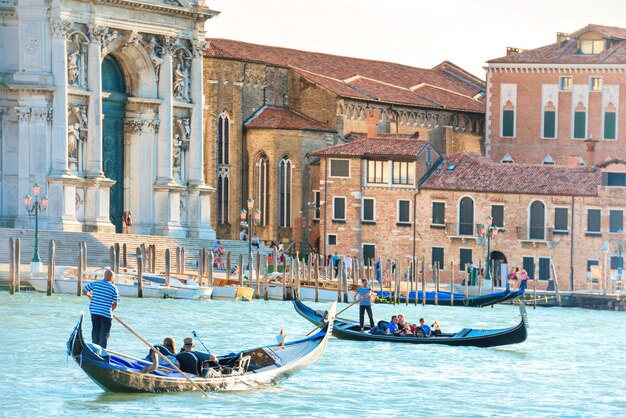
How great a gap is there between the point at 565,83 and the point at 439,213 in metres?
11.7

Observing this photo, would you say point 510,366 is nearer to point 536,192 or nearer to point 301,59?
point 536,192

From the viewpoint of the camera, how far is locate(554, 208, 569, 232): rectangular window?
6194cm

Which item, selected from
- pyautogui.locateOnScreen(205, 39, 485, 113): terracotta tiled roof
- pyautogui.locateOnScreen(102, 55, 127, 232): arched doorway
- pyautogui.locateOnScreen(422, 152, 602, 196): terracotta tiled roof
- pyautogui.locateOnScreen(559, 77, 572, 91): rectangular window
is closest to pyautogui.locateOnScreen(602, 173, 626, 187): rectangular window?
pyautogui.locateOnScreen(422, 152, 602, 196): terracotta tiled roof

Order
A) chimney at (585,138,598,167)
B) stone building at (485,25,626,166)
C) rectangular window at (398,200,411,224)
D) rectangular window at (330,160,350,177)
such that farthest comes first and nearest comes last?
stone building at (485,25,626,166) < chimney at (585,138,598,167) < rectangular window at (330,160,350,177) < rectangular window at (398,200,411,224)

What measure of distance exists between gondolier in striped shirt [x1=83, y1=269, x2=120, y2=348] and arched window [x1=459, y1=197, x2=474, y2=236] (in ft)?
105

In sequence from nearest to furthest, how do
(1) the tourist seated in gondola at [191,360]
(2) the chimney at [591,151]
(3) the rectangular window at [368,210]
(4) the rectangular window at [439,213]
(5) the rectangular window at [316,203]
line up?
(1) the tourist seated in gondola at [191,360]
(4) the rectangular window at [439,213]
(3) the rectangular window at [368,210]
(2) the chimney at [591,151]
(5) the rectangular window at [316,203]

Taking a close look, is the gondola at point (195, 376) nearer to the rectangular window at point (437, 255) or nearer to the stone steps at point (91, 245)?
the stone steps at point (91, 245)

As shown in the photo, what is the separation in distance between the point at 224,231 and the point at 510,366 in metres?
30.7

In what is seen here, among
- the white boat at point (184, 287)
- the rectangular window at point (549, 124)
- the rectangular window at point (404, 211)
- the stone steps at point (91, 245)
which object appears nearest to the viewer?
the white boat at point (184, 287)

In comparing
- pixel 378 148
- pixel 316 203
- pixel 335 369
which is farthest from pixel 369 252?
pixel 335 369

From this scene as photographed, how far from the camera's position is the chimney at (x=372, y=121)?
7028 cm

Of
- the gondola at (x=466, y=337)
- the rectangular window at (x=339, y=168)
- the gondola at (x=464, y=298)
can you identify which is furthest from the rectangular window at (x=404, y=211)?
the gondola at (x=466, y=337)

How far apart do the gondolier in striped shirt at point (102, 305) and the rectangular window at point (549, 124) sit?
43558mm

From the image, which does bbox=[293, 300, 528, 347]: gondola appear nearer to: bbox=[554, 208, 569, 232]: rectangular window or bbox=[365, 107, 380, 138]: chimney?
bbox=[554, 208, 569, 232]: rectangular window
